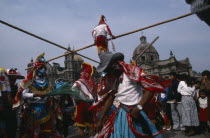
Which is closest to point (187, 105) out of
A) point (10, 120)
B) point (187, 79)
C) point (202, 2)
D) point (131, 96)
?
point (187, 79)

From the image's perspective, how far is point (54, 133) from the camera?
4.75m

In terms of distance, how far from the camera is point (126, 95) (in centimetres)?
293

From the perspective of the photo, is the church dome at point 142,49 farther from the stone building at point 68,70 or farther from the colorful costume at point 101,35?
the colorful costume at point 101,35

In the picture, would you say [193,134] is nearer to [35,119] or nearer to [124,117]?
[124,117]

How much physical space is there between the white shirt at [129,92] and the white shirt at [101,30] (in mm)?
3399

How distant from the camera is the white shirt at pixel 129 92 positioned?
2.90 m

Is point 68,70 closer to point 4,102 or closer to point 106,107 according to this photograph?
point 4,102

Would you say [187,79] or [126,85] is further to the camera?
[187,79]

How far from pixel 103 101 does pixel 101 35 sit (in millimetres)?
3297

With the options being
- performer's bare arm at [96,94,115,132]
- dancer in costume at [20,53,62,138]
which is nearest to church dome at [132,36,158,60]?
dancer in costume at [20,53,62,138]

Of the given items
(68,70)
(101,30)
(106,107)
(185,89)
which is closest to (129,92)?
(106,107)

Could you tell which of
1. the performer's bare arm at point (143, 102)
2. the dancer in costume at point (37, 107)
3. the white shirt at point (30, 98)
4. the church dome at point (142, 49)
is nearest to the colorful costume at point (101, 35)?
the dancer in costume at point (37, 107)

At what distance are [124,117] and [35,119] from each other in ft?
8.63

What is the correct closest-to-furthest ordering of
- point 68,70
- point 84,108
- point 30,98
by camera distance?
point 30,98 < point 84,108 < point 68,70
